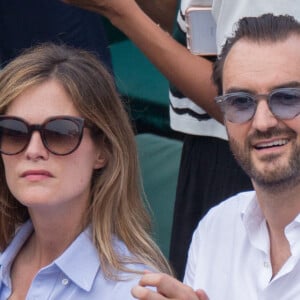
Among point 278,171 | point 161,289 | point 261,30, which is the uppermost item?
point 261,30

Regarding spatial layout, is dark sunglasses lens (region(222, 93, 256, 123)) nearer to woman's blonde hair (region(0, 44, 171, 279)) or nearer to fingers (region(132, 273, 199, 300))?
woman's blonde hair (region(0, 44, 171, 279))

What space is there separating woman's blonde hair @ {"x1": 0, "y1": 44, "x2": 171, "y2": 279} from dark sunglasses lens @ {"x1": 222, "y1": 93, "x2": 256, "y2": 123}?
0.24 meters

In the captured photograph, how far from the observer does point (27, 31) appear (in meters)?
2.90

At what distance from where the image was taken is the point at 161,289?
1613 mm

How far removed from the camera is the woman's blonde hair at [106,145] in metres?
1.90

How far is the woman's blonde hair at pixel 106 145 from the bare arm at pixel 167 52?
208 millimetres

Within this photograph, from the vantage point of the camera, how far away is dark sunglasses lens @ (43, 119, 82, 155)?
1826 mm

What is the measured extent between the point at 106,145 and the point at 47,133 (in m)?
0.15

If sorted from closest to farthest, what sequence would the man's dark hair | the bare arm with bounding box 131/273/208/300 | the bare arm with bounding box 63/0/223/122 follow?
the bare arm with bounding box 131/273/208/300 < the man's dark hair < the bare arm with bounding box 63/0/223/122

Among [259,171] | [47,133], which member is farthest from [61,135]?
[259,171]

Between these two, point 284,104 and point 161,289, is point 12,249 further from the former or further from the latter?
point 284,104

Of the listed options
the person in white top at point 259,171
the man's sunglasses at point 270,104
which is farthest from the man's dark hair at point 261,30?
the man's sunglasses at point 270,104

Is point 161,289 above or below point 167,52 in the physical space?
below

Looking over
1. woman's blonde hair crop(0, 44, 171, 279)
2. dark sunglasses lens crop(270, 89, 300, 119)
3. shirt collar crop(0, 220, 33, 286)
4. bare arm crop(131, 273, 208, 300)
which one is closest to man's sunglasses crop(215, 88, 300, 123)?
dark sunglasses lens crop(270, 89, 300, 119)
